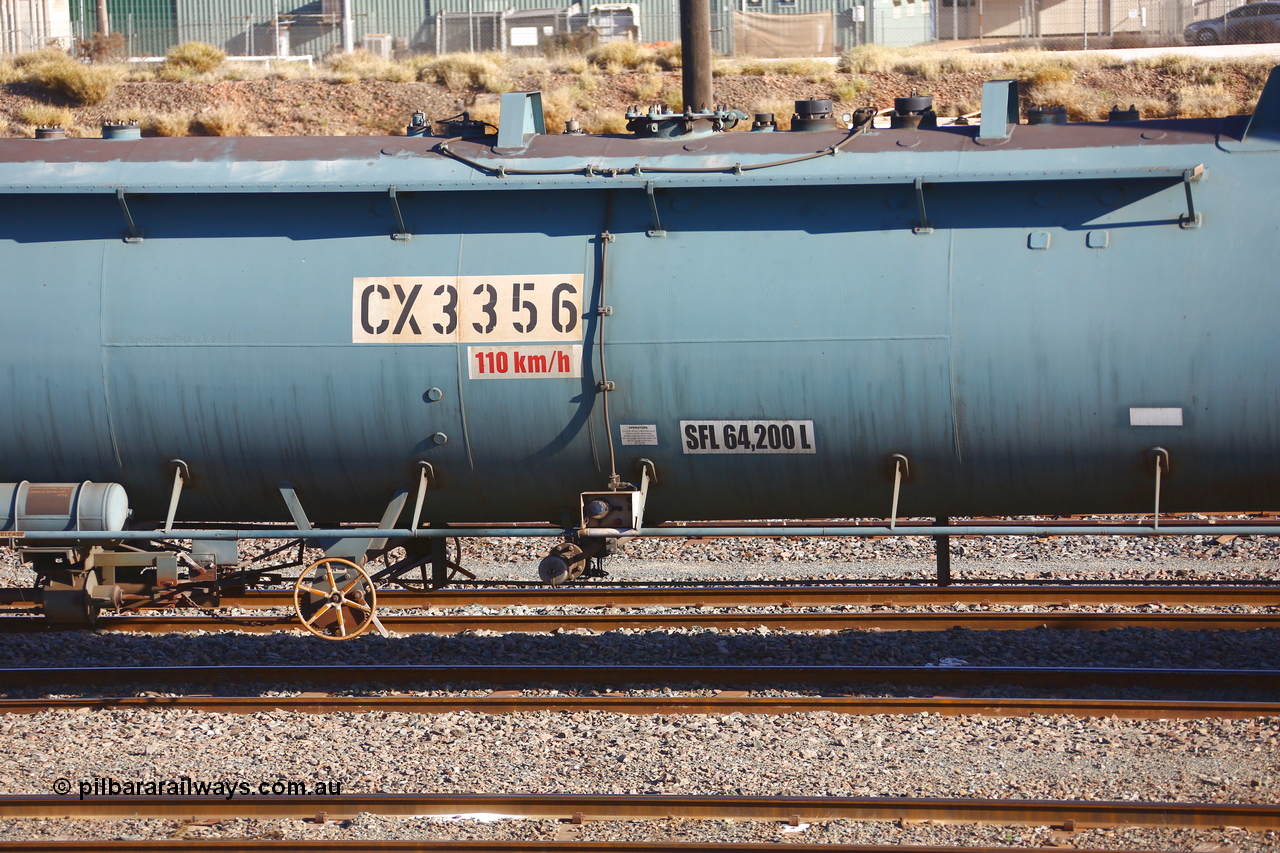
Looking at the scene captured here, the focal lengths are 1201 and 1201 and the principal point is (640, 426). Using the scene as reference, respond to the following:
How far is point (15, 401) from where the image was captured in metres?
7.71

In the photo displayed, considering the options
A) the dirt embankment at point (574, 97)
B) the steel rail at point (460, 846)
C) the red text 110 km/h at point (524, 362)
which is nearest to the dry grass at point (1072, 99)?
the dirt embankment at point (574, 97)

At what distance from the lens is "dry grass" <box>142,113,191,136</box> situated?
3288cm

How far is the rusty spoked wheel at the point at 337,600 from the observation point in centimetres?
790

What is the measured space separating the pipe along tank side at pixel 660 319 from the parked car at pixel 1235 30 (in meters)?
37.0

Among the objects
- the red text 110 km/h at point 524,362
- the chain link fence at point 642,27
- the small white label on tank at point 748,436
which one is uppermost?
the chain link fence at point 642,27

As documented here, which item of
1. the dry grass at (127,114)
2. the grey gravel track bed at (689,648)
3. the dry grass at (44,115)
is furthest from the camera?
the dry grass at (127,114)

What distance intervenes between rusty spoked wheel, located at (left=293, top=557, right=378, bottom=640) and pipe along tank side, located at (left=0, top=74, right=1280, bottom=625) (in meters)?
0.39

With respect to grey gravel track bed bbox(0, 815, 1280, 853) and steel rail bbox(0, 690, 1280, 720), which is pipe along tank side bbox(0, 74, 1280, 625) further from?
grey gravel track bed bbox(0, 815, 1280, 853)

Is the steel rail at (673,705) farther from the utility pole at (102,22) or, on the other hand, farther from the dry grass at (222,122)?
the utility pole at (102,22)

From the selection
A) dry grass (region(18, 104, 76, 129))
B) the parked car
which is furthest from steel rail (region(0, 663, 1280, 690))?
the parked car

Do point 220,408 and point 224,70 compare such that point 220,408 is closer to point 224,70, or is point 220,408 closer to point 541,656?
point 541,656

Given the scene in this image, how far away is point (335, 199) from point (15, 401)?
7.99 ft

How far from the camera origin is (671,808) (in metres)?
6.66

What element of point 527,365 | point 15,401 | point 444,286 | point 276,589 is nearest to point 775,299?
point 527,365
